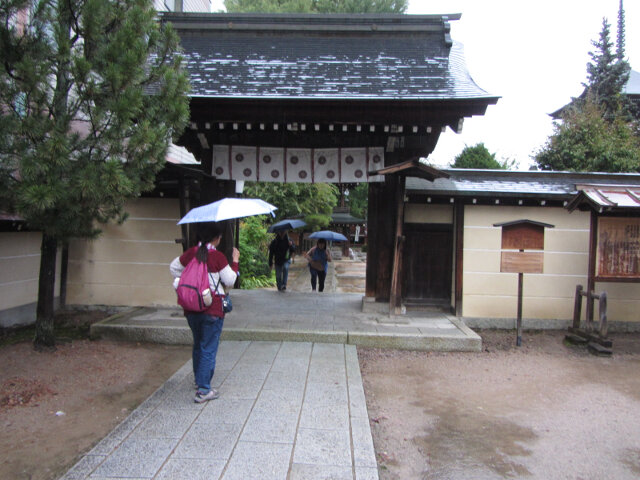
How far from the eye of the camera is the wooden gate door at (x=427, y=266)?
8828 mm

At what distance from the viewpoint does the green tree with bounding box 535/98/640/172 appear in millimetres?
17062

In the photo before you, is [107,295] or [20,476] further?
[107,295]

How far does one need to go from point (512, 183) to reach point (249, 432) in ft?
24.4

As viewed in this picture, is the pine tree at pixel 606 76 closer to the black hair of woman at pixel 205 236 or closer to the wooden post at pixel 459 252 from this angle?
the wooden post at pixel 459 252

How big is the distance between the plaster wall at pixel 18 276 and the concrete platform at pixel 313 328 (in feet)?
5.31

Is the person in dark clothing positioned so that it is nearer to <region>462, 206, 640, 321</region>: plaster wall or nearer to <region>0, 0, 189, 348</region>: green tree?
Answer: <region>462, 206, 640, 321</region>: plaster wall

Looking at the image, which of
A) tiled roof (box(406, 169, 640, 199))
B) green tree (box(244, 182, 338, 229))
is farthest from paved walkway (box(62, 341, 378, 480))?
green tree (box(244, 182, 338, 229))

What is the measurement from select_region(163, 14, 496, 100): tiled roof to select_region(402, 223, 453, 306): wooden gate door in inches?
112

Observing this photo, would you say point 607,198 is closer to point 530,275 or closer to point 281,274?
point 530,275

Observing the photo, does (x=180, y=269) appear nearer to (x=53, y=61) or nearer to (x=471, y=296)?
(x=53, y=61)

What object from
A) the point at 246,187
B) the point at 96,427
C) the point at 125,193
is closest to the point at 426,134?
the point at 125,193

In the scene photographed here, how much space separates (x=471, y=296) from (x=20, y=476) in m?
7.49

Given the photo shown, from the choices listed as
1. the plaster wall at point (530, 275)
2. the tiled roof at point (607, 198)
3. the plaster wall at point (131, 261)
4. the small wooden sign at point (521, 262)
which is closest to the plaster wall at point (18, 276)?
the plaster wall at point (131, 261)

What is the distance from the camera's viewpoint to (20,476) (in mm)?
3240
